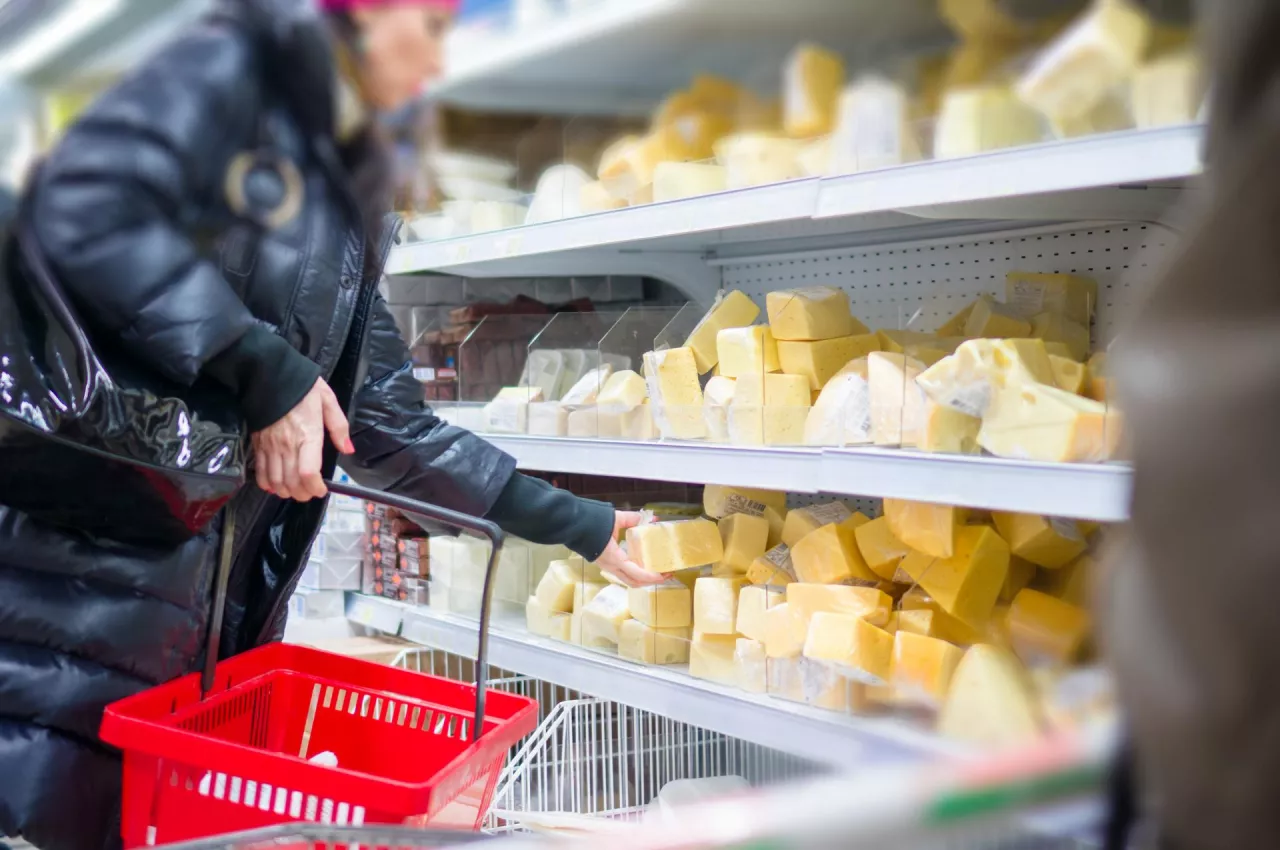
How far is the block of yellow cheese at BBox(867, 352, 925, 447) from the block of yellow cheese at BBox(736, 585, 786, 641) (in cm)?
33

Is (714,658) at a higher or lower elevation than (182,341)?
lower

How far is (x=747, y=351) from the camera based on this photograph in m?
1.90

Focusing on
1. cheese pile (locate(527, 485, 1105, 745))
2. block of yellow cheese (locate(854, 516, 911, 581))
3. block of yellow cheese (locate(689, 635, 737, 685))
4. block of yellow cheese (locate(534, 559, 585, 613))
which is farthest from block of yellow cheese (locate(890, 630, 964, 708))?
block of yellow cheese (locate(534, 559, 585, 613))

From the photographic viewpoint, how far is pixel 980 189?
50.1 inches

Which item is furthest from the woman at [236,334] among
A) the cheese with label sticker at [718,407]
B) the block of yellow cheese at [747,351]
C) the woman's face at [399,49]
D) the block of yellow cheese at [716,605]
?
the block of yellow cheese at [747,351]

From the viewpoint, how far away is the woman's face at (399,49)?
581 millimetres

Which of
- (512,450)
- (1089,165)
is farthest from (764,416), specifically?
(1089,165)

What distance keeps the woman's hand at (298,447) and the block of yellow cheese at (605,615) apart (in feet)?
3.14

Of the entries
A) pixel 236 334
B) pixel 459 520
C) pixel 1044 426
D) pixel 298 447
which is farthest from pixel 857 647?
pixel 236 334

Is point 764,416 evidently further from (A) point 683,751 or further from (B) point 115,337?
(B) point 115,337

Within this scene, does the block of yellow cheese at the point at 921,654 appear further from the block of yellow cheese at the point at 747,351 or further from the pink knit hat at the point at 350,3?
the pink knit hat at the point at 350,3

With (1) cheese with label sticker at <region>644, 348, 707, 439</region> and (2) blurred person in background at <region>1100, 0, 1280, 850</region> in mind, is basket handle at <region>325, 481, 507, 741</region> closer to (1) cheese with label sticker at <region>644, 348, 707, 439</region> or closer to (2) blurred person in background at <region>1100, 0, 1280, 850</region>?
(1) cheese with label sticker at <region>644, 348, 707, 439</region>

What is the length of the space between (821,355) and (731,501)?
38 cm

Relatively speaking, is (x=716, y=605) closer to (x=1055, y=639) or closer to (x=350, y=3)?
(x=1055, y=639)
